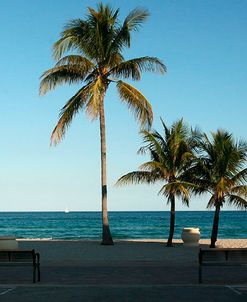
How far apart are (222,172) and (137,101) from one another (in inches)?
253

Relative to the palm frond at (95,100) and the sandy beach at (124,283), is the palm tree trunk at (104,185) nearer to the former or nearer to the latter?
the palm frond at (95,100)

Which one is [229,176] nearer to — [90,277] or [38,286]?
[90,277]

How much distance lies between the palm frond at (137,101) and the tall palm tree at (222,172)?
4.34 metres

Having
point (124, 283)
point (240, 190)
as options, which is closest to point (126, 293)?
point (124, 283)

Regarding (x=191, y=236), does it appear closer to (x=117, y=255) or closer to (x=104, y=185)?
(x=104, y=185)

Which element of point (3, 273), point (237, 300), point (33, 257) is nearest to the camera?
point (237, 300)

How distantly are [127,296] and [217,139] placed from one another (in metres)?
16.5

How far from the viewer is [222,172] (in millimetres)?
25906

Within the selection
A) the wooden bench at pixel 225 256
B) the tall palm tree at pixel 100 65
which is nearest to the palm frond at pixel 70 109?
the tall palm tree at pixel 100 65

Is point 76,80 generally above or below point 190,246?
above

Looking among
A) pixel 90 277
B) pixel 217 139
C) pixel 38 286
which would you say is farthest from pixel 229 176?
pixel 38 286

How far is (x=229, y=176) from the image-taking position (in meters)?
26.0

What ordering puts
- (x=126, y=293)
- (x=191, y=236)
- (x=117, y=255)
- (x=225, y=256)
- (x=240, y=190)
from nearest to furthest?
(x=126, y=293), (x=225, y=256), (x=117, y=255), (x=240, y=190), (x=191, y=236)

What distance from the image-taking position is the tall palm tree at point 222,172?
2572cm
